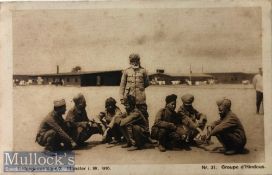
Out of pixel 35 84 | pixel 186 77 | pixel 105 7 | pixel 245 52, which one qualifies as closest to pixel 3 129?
pixel 35 84

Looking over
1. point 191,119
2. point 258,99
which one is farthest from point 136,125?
point 258,99

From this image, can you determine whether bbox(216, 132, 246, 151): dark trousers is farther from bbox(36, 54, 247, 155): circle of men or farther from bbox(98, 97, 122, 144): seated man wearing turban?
bbox(98, 97, 122, 144): seated man wearing turban

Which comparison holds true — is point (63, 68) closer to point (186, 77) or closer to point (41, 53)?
point (41, 53)

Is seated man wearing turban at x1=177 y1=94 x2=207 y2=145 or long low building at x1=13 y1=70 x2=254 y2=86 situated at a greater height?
long low building at x1=13 y1=70 x2=254 y2=86

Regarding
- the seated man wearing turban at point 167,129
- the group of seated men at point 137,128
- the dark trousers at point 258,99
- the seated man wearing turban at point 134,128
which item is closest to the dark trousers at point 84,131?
the group of seated men at point 137,128

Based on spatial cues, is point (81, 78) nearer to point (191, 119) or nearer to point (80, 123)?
point (80, 123)

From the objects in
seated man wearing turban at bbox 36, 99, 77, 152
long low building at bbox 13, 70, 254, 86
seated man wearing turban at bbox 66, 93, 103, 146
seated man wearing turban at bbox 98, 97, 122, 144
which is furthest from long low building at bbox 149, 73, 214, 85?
seated man wearing turban at bbox 36, 99, 77, 152

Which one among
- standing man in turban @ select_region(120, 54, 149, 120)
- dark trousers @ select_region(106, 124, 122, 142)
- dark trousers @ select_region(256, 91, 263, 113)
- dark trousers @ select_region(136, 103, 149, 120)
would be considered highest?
standing man in turban @ select_region(120, 54, 149, 120)
